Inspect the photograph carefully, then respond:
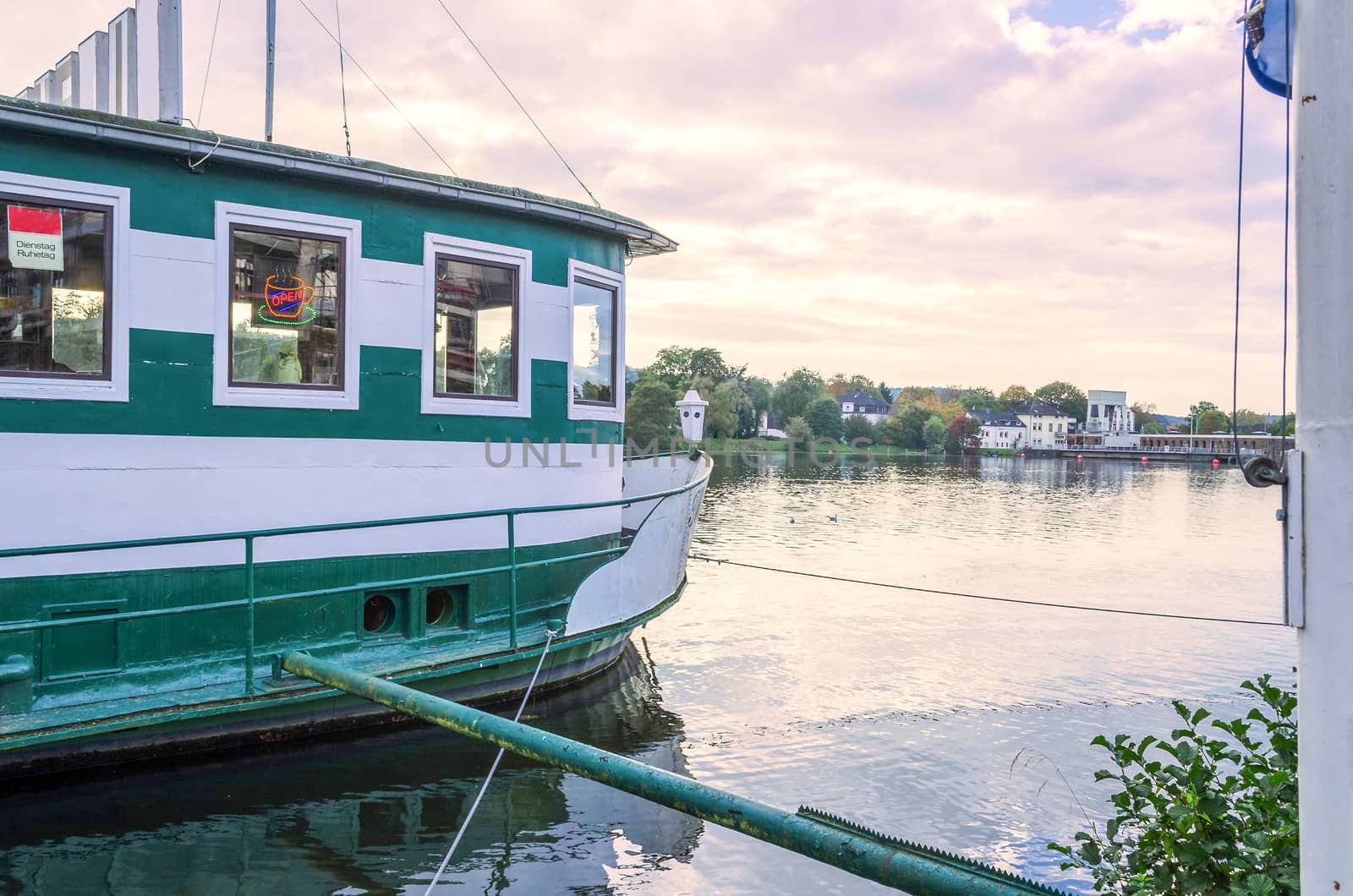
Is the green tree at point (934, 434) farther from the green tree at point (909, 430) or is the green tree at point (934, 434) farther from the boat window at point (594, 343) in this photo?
the boat window at point (594, 343)

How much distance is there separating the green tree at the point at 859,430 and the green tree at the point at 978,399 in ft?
158

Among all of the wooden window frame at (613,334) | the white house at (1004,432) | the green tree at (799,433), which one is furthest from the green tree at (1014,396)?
the wooden window frame at (613,334)

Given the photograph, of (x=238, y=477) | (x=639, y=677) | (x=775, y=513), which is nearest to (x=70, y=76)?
(x=238, y=477)

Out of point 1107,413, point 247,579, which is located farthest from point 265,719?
point 1107,413

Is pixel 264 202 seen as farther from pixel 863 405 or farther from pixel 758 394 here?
pixel 863 405

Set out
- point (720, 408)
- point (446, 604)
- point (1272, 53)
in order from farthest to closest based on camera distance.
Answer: point (720, 408) → point (446, 604) → point (1272, 53)

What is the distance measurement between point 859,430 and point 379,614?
5152 inches

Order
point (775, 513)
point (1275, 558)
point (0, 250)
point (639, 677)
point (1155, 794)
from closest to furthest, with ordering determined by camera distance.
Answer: point (1155, 794) → point (0, 250) → point (639, 677) → point (1275, 558) → point (775, 513)

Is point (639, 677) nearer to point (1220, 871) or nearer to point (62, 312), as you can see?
point (62, 312)

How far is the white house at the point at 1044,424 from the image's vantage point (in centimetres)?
16188

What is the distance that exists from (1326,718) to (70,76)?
939 centimetres

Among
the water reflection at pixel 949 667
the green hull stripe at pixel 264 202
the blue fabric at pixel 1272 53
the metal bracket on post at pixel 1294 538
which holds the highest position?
the green hull stripe at pixel 264 202

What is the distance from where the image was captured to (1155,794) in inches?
130

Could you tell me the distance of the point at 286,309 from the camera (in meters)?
6.81
